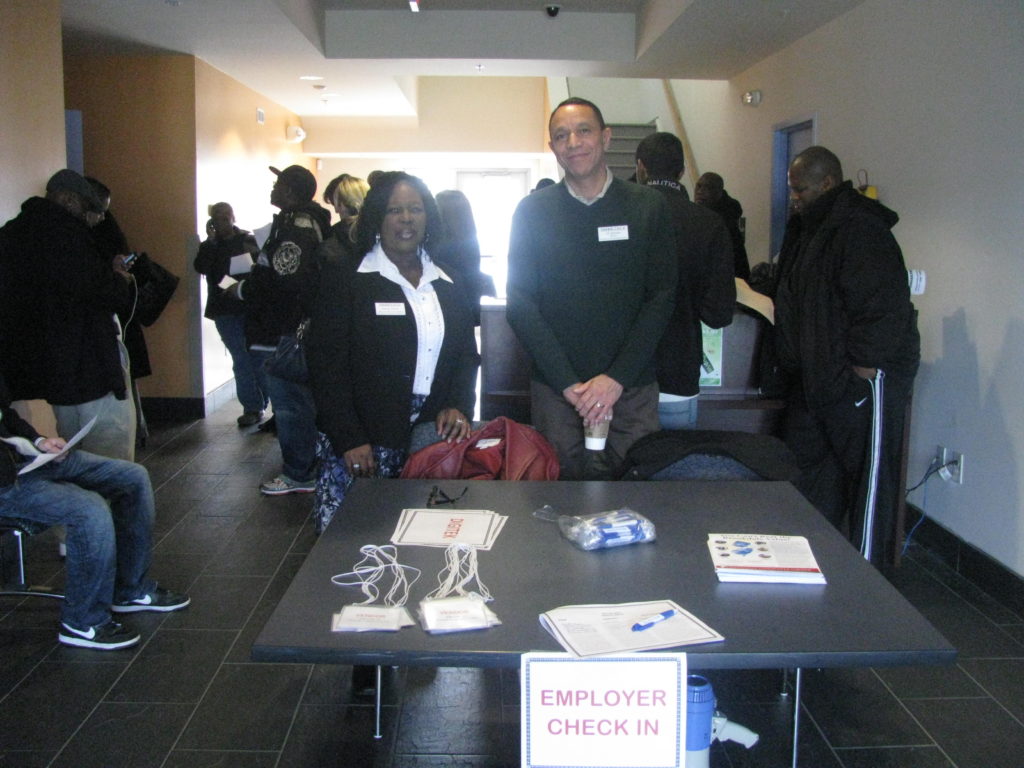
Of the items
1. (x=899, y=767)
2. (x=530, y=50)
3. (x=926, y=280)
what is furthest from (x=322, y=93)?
(x=899, y=767)

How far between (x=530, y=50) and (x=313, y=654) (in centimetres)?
572

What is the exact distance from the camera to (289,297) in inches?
184

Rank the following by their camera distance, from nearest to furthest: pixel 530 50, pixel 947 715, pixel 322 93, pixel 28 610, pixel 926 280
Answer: pixel 947 715
pixel 28 610
pixel 926 280
pixel 530 50
pixel 322 93

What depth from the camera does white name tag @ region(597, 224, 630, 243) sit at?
2746mm

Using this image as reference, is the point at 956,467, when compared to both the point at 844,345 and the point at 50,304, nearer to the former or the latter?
the point at 844,345

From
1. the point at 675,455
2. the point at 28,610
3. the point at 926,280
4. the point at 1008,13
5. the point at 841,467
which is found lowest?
the point at 28,610

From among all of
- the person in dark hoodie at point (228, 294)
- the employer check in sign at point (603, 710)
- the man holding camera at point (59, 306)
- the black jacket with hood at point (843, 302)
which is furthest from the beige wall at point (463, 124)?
the employer check in sign at point (603, 710)

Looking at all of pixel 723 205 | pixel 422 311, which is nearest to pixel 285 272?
pixel 422 311

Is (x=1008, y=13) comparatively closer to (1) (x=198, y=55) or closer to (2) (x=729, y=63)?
(2) (x=729, y=63)

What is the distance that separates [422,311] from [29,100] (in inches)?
111

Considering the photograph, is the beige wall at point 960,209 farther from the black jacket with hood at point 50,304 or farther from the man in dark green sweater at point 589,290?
the black jacket with hood at point 50,304

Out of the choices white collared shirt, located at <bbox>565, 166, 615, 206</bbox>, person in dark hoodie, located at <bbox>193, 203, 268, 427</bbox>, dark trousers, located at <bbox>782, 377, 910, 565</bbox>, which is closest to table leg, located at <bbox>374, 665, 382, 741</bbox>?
white collared shirt, located at <bbox>565, 166, 615, 206</bbox>

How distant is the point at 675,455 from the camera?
2.52 meters

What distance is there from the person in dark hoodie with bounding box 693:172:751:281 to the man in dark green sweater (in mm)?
2602
